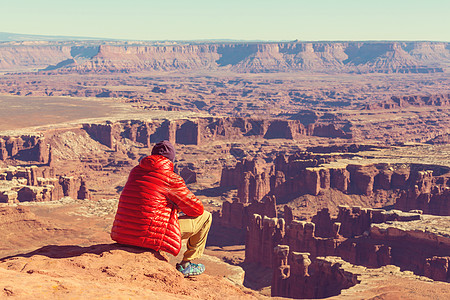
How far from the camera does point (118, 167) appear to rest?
14038 centimetres

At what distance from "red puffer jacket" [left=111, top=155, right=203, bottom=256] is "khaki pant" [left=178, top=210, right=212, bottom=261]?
62 cm

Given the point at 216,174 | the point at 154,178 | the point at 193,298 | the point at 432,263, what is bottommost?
the point at 216,174

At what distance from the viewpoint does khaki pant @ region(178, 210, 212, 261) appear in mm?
18141

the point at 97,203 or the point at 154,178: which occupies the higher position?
the point at 154,178

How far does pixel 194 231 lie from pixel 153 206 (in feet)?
6.40

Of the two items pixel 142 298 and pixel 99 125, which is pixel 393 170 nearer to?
pixel 99 125

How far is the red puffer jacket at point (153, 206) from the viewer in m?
16.9

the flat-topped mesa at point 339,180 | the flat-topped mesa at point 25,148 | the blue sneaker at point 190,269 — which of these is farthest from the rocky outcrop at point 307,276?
the flat-topped mesa at point 25,148

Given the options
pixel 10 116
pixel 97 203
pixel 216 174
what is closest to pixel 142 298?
pixel 97 203

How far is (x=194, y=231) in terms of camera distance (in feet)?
60.2

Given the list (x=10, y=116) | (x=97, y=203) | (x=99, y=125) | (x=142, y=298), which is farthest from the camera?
(x=10, y=116)

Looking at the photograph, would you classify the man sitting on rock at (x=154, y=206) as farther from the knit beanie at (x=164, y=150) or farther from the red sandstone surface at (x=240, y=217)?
the red sandstone surface at (x=240, y=217)

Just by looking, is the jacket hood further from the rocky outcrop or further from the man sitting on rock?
the rocky outcrop

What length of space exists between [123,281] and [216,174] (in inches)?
4842
